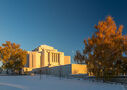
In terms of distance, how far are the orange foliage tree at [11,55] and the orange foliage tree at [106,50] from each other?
1099 inches

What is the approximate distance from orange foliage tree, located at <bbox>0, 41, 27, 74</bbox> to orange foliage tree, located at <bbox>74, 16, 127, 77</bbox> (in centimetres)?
2791

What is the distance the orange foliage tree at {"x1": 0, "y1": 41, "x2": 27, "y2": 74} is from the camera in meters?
44.7

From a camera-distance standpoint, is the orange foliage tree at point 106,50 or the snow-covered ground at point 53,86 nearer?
the snow-covered ground at point 53,86

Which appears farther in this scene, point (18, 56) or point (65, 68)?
point (65, 68)

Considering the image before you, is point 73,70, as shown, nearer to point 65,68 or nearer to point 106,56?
point 65,68

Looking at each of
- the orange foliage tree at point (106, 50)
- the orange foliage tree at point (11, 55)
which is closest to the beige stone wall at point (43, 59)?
the orange foliage tree at point (11, 55)

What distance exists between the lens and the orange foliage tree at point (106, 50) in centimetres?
2245

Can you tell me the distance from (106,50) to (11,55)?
33.2 metres

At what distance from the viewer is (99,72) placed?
23.6 m

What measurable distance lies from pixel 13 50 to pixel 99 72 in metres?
31.7

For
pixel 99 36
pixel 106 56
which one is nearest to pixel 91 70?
pixel 106 56

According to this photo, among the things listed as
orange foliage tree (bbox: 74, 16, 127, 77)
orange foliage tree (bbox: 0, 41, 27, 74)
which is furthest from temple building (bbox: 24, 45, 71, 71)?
orange foliage tree (bbox: 74, 16, 127, 77)

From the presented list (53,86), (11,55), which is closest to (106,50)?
(53,86)

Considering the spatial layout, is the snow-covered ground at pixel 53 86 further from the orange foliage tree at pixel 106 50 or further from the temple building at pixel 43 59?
the temple building at pixel 43 59
